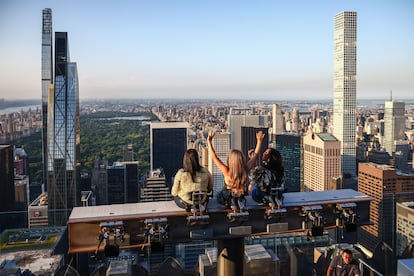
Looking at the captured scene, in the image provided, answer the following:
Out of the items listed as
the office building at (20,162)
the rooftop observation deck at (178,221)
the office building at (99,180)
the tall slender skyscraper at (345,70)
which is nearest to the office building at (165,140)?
the office building at (99,180)

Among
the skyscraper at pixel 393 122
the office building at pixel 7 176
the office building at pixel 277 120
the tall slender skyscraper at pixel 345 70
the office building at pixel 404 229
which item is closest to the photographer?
the office building at pixel 404 229

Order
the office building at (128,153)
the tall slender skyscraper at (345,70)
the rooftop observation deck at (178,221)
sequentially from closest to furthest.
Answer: the rooftop observation deck at (178,221) < the office building at (128,153) < the tall slender skyscraper at (345,70)

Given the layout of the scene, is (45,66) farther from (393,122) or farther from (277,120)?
(393,122)

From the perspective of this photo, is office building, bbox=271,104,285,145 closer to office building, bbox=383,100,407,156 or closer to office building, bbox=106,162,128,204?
office building, bbox=383,100,407,156

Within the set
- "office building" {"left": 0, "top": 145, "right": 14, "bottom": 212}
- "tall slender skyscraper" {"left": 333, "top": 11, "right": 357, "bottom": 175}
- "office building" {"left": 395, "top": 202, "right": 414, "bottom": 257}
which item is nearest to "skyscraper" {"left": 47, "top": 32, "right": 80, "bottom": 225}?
"office building" {"left": 0, "top": 145, "right": 14, "bottom": 212}

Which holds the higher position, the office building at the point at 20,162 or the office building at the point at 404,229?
the office building at the point at 404,229

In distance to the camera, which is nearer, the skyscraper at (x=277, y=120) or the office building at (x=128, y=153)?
the office building at (x=128, y=153)

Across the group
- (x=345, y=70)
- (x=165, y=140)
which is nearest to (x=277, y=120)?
(x=165, y=140)

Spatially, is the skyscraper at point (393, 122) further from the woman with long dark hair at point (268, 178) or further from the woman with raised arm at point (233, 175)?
the woman with raised arm at point (233, 175)
